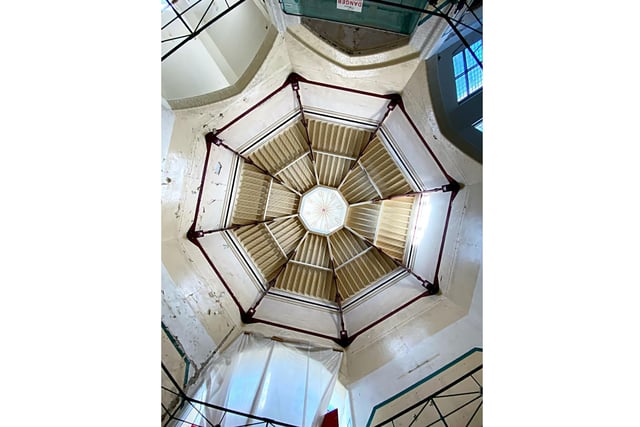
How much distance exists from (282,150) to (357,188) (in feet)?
6.40

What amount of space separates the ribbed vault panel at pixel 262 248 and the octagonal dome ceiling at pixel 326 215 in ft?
0.08

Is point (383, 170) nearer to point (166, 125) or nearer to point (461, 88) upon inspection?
point (461, 88)

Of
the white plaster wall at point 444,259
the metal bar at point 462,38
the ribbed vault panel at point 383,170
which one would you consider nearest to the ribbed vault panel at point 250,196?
the white plaster wall at point 444,259

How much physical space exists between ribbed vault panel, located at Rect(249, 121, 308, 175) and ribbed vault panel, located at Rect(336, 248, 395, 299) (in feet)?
8.82

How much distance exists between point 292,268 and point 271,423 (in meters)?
3.94

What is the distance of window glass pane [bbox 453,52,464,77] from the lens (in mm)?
4852

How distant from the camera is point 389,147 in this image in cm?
715

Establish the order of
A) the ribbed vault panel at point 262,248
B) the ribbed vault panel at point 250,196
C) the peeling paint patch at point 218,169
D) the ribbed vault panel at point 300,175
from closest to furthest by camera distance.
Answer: the peeling paint patch at point 218,169, the ribbed vault panel at point 250,196, the ribbed vault panel at point 262,248, the ribbed vault panel at point 300,175

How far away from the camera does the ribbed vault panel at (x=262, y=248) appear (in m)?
7.89

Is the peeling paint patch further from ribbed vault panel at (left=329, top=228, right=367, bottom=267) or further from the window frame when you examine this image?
the window frame

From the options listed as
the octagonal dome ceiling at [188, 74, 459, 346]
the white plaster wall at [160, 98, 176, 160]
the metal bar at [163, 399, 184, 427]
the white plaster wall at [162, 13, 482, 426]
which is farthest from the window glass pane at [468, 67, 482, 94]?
the metal bar at [163, 399, 184, 427]

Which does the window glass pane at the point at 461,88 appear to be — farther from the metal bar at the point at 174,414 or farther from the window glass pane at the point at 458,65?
the metal bar at the point at 174,414
